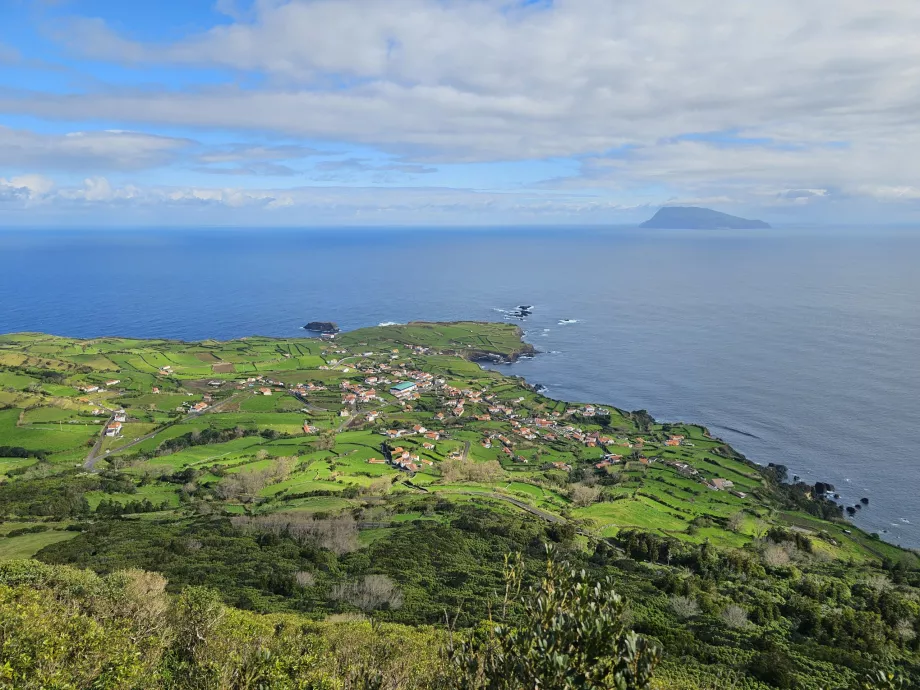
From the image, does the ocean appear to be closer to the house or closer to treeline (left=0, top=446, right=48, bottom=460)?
the house

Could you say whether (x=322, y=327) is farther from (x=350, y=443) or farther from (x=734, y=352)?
(x=734, y=352)

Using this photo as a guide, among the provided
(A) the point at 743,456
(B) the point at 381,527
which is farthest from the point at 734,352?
(B) the point at 381,527

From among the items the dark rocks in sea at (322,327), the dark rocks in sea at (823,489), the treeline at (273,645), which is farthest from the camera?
the dark rocks in sea at (322,327)

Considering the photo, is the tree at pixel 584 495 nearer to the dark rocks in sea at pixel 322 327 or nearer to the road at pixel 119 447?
the road at pixel 119 447

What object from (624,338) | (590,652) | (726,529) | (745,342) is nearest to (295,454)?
(726,529)

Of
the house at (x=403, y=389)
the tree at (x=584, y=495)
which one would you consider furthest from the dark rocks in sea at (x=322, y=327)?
the tree at (x=584, y=495)

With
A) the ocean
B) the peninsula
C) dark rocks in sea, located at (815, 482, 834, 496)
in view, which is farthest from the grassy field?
the ocean
